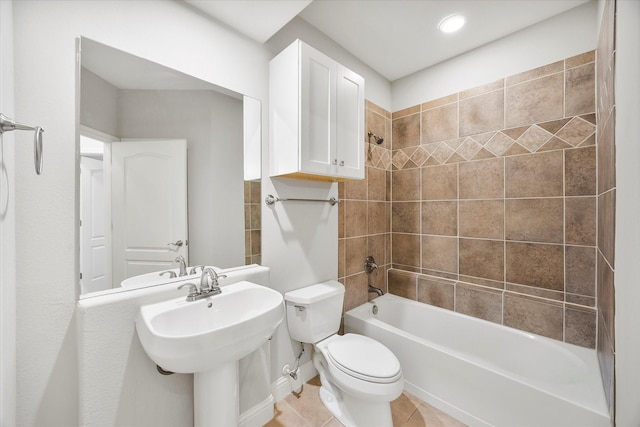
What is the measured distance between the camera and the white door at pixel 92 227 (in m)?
1.05

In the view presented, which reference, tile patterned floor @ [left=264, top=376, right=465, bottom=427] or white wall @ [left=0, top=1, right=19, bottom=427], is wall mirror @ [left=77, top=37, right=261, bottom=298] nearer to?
white wall @ [left=0, top=1, right=19, bottom=427]

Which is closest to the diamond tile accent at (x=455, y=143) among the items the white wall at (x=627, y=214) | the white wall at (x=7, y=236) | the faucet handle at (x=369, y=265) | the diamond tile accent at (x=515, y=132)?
the diamond tile accent at (x=515, y=132)

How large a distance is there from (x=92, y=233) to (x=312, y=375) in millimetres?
1728

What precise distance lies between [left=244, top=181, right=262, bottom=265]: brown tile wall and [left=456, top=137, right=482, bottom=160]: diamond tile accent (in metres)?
1.72

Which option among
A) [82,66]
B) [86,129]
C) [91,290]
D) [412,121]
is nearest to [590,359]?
[412,121]

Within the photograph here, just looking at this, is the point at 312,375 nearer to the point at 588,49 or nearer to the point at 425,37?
the point at 425,37

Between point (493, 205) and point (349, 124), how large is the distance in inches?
51.5

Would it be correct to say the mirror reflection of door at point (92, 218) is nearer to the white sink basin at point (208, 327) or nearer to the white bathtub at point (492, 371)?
the white sink basin at point (208, 327)

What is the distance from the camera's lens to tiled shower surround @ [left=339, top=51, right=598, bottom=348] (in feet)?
5.39

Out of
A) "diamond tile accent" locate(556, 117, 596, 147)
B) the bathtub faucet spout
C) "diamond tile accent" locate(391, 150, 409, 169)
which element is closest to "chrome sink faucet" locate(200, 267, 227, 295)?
the bathtub faucet spout

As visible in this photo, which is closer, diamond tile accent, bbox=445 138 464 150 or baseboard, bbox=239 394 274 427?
baseboard, bbox=239 394 274 427

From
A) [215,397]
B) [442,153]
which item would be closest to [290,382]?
[215,397]

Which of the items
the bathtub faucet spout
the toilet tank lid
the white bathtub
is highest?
the toilet tank lid

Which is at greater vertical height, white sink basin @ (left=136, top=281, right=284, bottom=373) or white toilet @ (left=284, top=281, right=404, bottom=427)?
white sink basin @ (left=136, top=281, right=284, bottom=373)
